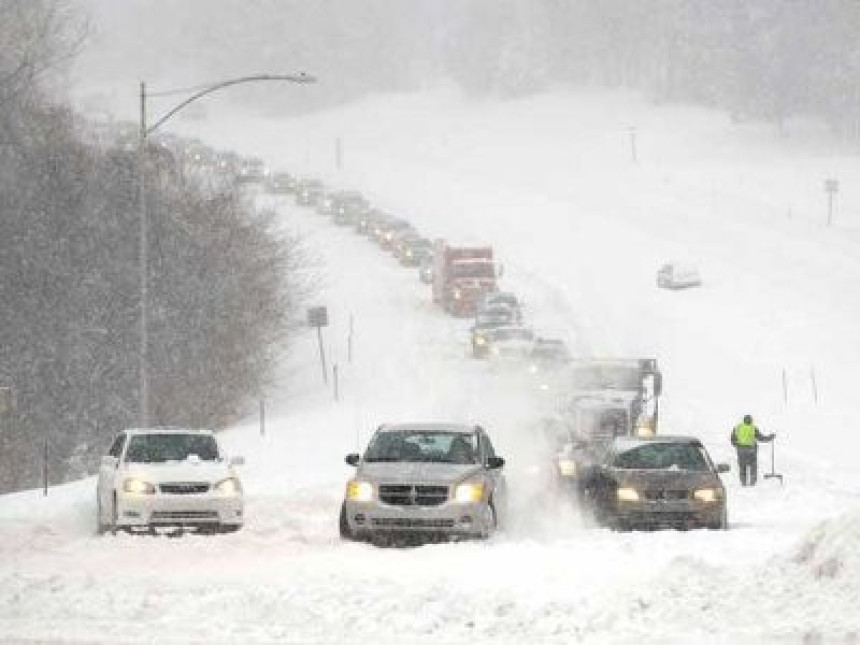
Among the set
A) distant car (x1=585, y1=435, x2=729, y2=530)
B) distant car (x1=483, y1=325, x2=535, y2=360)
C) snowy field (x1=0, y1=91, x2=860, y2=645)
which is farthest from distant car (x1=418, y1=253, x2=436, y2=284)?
distant car (x1=585, y1=435, x2=729, y2=530)

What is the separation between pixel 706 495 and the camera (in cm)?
2344

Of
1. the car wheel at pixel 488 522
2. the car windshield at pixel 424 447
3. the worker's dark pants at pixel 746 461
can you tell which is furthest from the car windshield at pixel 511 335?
the car wheel at pixel 488 522

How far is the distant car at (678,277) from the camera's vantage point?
2965 inches

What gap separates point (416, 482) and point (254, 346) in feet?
109

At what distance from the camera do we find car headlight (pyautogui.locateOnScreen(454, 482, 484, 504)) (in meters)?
20.7

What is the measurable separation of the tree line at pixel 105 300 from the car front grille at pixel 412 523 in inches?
1131

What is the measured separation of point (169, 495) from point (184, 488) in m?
0.29

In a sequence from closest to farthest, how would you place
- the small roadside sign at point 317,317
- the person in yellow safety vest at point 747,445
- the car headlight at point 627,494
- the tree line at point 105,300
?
1. the car headlight at point 627,494
2. the person in yellow safety vest at point 747,445
3. the tree line at point 105,300
4. the small roadside sign at point 317,317

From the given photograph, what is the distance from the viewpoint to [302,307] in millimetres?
69375

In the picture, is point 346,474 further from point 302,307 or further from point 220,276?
point 302,307

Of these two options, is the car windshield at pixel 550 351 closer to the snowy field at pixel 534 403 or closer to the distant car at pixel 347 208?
the snowy field at pixel 534 403

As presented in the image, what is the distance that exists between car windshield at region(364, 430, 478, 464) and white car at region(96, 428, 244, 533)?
7.12 feet

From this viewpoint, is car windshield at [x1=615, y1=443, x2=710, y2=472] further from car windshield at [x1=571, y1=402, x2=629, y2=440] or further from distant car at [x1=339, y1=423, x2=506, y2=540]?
car windshield at [x1=571, y1=402, x2=629, y2=440]

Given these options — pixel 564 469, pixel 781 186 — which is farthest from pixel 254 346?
pixel 781 186
